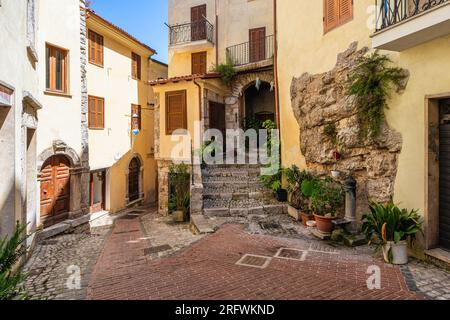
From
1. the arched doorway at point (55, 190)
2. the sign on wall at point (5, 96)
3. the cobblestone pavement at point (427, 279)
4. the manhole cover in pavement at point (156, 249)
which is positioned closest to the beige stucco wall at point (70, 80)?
the arched doorway at point (55, 190)

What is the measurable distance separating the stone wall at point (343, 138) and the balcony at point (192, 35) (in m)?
8.52

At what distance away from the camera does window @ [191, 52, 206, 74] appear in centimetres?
1712

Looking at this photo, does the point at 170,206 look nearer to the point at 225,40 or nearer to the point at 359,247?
the point at 359,247

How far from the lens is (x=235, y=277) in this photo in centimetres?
490

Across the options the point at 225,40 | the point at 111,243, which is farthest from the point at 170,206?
the point at 225,40

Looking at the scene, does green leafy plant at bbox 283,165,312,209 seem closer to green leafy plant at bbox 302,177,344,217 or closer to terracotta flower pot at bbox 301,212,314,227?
terracotta flower pot at bbox 301,212,314,227

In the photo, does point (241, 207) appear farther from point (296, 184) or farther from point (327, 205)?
point (327, 205)

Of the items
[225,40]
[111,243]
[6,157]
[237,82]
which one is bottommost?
[111,243]

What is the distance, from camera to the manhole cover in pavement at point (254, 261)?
5426 mm

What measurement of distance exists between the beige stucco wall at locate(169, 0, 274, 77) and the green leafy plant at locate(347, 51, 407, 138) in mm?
10181

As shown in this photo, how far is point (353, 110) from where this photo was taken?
7.13 m

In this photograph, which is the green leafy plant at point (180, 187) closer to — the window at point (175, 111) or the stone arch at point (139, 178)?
the window at point (175, 111)
